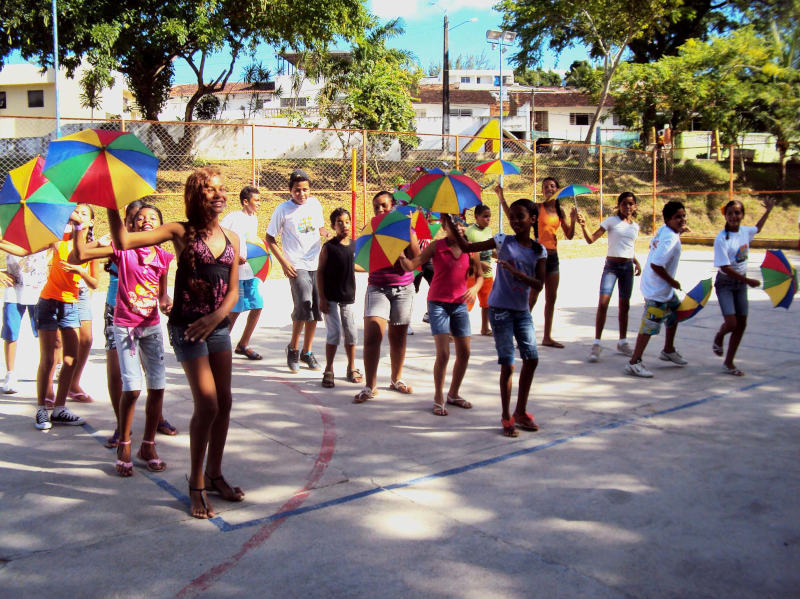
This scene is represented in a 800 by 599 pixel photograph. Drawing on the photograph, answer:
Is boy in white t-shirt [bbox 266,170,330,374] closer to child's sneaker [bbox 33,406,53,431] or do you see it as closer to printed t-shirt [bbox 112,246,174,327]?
child's sneaker [bbox 33,406,53,431]

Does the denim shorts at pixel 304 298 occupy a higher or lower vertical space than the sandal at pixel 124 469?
higher

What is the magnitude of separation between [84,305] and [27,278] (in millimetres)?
798

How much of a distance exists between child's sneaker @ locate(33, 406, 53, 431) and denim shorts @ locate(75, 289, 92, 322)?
77 cm

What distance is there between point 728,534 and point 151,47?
2532 cm

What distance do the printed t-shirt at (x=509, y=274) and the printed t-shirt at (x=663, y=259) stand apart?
222 cm

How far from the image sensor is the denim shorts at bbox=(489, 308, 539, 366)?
568 centimetres

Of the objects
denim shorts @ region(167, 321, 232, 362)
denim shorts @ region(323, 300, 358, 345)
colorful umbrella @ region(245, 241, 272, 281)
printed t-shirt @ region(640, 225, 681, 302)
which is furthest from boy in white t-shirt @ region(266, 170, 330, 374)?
denim shorts @ region(167, 321, 232, 362)

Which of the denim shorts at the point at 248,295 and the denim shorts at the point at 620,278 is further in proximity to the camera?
the denim shorts at the point at 620,278

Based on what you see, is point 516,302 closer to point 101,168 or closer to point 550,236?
point 101,168

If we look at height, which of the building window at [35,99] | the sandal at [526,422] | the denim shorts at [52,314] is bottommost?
the sandal at [526,422]

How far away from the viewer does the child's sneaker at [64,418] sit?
5.84 meters

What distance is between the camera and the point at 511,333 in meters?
5.77

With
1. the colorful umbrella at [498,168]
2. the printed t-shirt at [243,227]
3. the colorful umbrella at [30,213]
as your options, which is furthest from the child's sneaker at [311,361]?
the colorful umbrella at [498,168]

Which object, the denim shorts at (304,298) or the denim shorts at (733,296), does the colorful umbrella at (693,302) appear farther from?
the denim shorts at (304,298)
